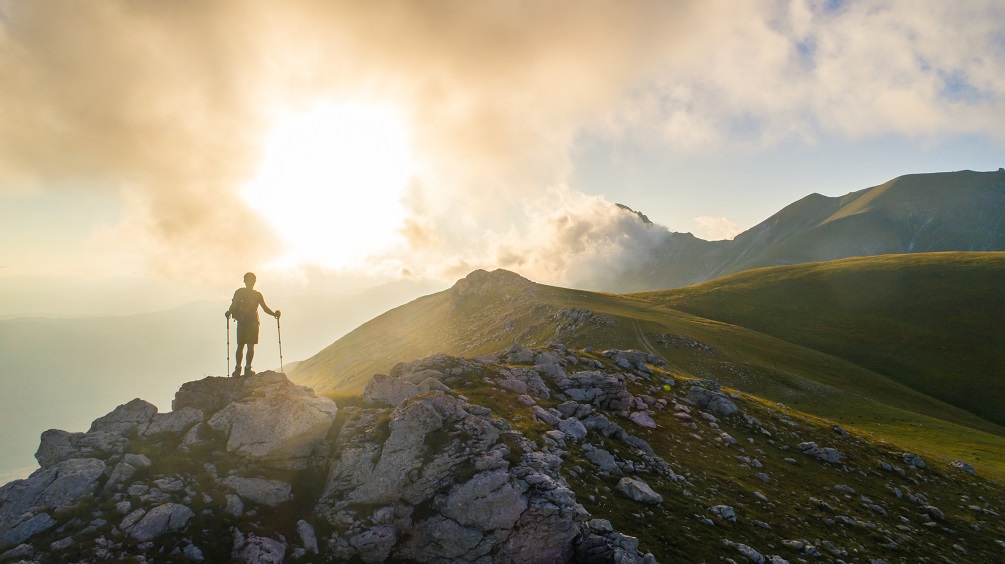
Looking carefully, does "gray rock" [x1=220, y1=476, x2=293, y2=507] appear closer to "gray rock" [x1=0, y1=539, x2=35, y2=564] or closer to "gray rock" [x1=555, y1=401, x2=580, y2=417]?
"gray rock" [x1=0, y1=539, x2=35, y2=564]

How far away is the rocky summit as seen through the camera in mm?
16922

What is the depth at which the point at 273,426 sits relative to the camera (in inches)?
857

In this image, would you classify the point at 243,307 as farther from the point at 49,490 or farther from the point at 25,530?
the point at 25,530

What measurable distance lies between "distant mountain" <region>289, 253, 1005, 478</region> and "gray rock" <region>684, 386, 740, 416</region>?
32.3 meters

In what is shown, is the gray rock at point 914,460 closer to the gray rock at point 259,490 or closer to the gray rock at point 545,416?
the gray rock at point 545,416

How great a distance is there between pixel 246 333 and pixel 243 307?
1.58 metres

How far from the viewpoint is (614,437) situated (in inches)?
1305

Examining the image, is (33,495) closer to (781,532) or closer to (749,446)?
(781,532)

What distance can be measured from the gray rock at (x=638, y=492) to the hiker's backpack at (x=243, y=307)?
24717 millimetres

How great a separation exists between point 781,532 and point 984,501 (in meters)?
30.5

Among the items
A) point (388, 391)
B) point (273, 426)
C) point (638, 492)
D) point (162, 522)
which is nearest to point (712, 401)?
point (638, 492)

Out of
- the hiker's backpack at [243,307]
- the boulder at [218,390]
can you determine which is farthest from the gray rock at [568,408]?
the hiker's backpack at [243,307]

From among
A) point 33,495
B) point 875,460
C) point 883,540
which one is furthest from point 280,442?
point 875,460

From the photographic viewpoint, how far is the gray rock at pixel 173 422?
68.8 feet
